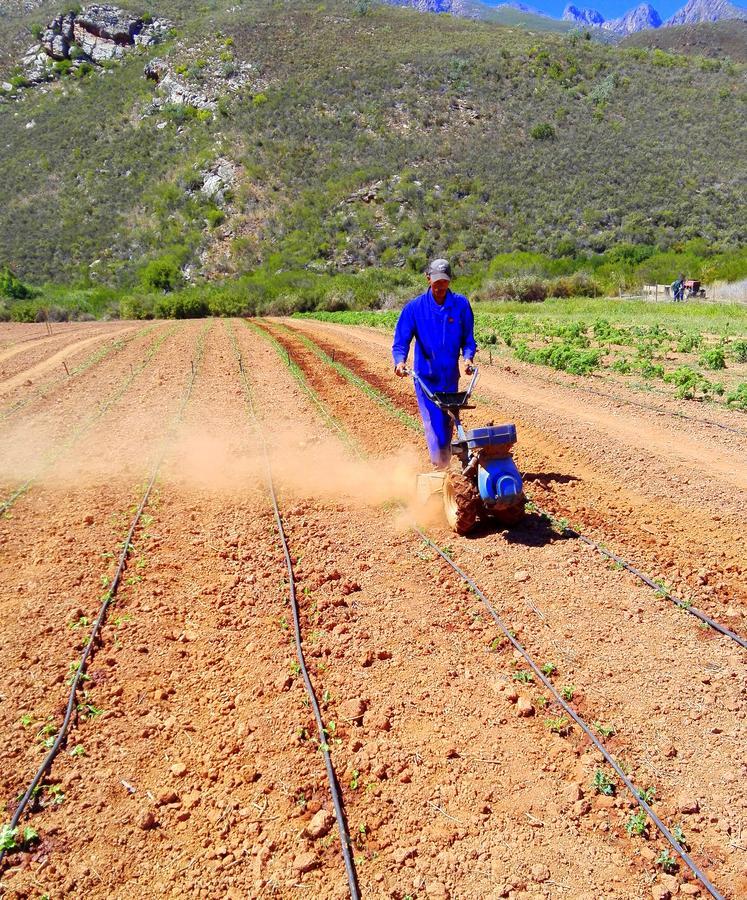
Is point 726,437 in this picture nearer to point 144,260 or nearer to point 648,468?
point 648,468

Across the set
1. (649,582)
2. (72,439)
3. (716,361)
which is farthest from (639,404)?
(72,439)

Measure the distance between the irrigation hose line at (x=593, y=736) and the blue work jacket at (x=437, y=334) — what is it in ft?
5.32

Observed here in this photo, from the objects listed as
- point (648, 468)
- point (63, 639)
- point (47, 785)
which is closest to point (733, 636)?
point (648, 468)

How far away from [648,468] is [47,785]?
6.32 meters

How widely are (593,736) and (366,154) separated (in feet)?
176

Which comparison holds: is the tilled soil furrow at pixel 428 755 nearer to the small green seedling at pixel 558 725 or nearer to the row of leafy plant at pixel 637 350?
the small green seedling at pixel 558 725

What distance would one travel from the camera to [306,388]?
12.7 meters

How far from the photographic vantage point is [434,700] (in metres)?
3.57

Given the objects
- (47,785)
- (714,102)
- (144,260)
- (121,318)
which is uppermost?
(714,102)

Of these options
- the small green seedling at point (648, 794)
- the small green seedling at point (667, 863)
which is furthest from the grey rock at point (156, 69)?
the small green seedling at point (667, 863)

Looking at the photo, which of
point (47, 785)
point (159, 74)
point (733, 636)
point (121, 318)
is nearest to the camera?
point (47, 785)

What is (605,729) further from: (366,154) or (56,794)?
(366,154)

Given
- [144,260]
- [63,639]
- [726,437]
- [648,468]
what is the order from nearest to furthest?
[63,639] < [648,468] < [726,437] < [144,260]

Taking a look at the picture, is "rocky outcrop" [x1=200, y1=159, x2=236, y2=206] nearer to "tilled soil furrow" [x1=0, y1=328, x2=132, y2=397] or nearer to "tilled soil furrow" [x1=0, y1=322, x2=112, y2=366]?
"tilled soil furrow" [x1=0, y1=322, x2=112, y2=366]
